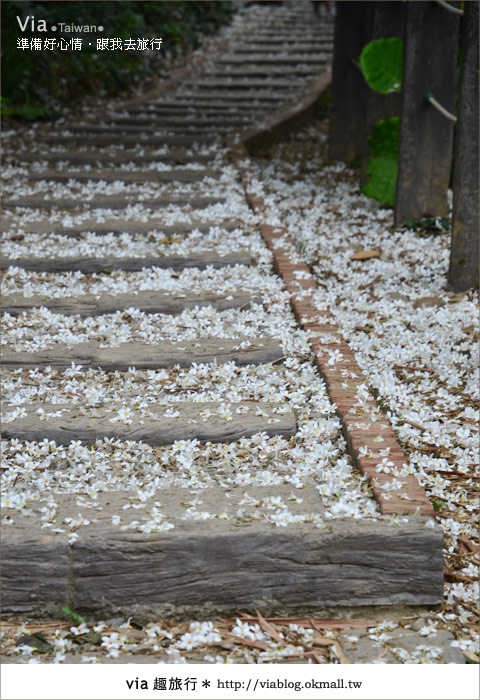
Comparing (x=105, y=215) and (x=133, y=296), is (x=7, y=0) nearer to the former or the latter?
(x=105, y=215)

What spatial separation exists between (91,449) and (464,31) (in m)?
2.88

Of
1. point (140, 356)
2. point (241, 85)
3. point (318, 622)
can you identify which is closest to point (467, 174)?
point (140, 356)

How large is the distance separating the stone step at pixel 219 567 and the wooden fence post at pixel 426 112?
350 cm

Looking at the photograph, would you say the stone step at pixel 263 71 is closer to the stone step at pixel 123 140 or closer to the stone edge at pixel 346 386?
the stone step at pixel 123 140

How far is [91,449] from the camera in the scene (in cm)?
279

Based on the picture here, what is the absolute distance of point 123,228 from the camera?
5.10m

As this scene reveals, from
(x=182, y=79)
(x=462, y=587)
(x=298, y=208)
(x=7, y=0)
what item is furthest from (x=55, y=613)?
(x=182, y=79)

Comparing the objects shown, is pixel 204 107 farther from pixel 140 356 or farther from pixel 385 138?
pixel 140 356

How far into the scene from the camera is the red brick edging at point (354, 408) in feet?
7.89

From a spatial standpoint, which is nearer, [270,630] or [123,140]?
[270,630]

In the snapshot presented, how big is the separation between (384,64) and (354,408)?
338cm

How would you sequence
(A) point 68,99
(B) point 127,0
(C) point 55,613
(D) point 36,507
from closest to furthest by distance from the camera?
(C) point 55,613
(D) point 36,507
(A) point 68,99
(B) point 127,0

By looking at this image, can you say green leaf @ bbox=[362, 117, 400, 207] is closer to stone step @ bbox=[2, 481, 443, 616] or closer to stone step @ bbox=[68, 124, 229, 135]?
stone step @ bbox=[68, 124, 229, 135]

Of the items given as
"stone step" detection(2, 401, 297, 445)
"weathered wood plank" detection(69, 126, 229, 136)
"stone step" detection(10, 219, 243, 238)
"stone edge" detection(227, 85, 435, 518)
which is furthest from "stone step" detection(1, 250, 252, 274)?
"weathered wood plank" detection(69, 126, 229, 136)
